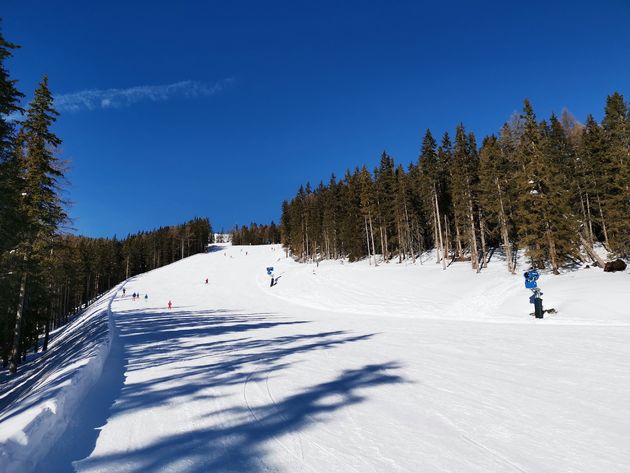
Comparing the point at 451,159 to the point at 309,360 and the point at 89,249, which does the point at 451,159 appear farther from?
the point at 89,249

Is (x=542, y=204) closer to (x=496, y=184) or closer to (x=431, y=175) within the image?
(x=496, y=184)

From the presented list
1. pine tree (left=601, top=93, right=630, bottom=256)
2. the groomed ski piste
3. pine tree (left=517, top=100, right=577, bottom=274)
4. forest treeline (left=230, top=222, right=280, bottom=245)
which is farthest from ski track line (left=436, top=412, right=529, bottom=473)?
forest treeline (left=230, top=222, right=280, bottom=245)

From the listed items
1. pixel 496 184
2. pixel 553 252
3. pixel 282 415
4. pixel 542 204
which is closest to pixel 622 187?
pixel 542 204

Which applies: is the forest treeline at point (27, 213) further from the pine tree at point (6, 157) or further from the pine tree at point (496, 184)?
the pine tree at point (496, 184)

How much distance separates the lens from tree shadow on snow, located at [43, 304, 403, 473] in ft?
11.9

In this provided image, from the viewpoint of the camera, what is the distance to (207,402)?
5.44 metres

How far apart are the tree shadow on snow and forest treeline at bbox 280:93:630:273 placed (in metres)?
27.6

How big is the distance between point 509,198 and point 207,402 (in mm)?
36903

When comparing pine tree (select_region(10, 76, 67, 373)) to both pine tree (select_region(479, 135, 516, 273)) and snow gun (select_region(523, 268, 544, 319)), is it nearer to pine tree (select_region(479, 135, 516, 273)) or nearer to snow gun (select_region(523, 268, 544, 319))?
snow gun (select_region(523, 268, 544, 319))

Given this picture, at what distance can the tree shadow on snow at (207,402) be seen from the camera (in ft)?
11.9

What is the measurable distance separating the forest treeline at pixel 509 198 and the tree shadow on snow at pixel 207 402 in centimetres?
2755

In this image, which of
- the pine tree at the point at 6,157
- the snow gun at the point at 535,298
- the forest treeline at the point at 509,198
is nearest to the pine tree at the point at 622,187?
the forest treeline at the point at 509,198

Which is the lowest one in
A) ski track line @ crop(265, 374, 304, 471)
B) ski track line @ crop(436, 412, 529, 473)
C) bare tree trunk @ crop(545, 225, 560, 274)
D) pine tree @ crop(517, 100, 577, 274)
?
ski track line @ crop(436, 412, 529, 473)


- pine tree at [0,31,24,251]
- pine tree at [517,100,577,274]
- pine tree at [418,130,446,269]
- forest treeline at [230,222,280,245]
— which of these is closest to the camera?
pine tree at [0,31,24,251]
